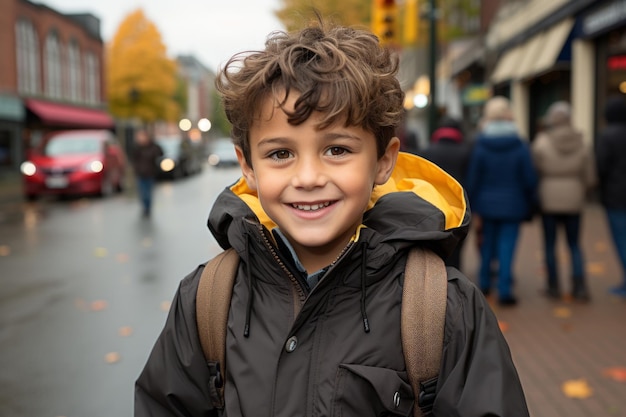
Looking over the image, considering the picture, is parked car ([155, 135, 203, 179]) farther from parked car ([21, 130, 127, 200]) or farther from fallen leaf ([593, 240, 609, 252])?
fallen leaf ([593, 240, 609, 252])

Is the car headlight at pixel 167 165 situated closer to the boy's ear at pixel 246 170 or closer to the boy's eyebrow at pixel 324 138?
the boy's ear at pixel 246 170

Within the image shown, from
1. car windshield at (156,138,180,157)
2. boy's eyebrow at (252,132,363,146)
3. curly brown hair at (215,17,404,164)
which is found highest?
car windshield at (156,138,180,157)

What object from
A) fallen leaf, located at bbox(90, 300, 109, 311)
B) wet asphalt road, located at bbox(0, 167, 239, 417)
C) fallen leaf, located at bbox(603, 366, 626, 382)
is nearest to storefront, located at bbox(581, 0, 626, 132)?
wet asphalt road, located at bbox(0, 167, 239, 417)

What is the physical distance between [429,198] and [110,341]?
14.4ft

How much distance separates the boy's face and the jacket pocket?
1.05ft

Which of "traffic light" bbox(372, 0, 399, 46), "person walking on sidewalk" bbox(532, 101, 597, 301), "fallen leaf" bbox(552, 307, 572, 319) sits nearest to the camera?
"fallen leaf" bbox(552, 307, 572, 319)

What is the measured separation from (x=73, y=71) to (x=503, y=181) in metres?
40.0

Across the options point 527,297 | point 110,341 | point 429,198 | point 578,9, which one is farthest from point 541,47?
point 429,198

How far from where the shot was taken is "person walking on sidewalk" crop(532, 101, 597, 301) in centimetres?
650

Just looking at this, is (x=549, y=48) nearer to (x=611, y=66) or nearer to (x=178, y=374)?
(x=611, y=66)

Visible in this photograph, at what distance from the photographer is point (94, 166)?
750 inches

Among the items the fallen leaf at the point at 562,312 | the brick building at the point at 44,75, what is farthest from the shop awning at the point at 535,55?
the brick building at the point at 44,75

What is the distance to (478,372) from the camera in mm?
1607

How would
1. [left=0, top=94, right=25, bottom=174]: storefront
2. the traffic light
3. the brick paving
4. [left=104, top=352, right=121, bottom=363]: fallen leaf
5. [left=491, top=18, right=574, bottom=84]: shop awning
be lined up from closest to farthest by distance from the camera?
the brick paving → [left=104, top=352, right=121, bottom=363]: fallen leaf → the traffic light → [left=491, top=18, right=574, bottom=84]: shop awning → [left=0, top=94, right=25, bottom=174]: storefront
